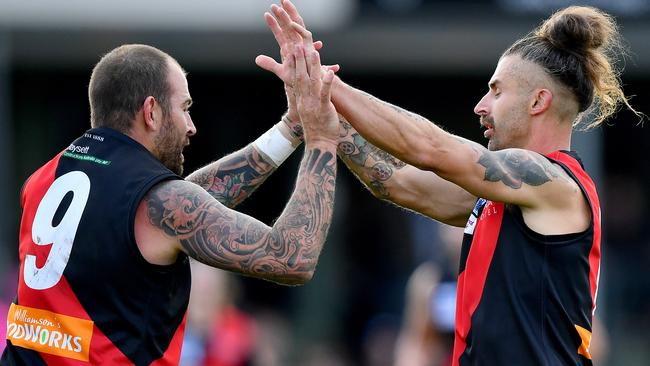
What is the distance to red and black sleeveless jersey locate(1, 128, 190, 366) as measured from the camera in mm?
4789

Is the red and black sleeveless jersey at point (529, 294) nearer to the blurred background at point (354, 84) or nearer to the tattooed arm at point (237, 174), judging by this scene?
the tattooed arm at point (237, 174)

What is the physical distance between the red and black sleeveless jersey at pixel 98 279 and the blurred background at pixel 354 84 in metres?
5.83

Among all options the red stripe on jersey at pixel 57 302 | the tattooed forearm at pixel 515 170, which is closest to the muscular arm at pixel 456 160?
the tattooed forearm at pixel 515 170

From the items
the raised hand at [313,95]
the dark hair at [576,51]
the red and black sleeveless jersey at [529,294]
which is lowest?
the red and black sleeveless jersey at [529,294]

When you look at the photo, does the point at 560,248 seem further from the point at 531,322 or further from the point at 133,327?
the point at 133,327

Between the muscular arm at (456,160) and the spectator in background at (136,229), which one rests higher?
the muscular arm at (456,160)

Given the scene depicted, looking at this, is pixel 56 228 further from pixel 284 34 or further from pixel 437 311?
pixel 437 311

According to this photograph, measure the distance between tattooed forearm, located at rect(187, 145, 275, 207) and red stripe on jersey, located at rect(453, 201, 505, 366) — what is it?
44.5 inches

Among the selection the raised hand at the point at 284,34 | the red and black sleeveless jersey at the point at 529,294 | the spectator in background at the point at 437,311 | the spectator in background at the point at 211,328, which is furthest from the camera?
the spectator in background at the point at 211,328

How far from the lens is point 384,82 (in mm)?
14562

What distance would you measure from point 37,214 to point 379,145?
1450 millimetres

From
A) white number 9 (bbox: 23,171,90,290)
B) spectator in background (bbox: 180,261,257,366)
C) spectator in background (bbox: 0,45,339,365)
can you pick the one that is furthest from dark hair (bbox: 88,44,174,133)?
spectator in background (bbox: 180,261,257,366)

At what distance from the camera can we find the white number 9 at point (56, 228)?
486 cm

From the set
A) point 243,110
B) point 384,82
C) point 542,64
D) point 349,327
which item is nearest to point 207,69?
point 243,110
